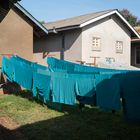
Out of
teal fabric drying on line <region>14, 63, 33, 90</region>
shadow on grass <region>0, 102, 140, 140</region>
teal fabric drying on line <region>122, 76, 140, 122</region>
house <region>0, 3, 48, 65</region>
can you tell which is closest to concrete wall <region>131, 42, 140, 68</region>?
house <region>0, 3, 48, 65</region>

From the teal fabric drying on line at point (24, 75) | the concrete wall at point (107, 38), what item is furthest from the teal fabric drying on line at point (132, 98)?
the concrete wall at point (107, 38)

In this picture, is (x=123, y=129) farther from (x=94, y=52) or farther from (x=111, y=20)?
(x=111, y=20)

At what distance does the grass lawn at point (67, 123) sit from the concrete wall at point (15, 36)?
4653 mm

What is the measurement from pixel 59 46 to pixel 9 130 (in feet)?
47.4

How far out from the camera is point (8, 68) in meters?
15.9

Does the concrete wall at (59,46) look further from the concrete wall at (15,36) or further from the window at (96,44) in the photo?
the concrete wall at (15,36)

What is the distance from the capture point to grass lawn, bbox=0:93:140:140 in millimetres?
8570

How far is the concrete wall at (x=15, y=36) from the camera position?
1703 cm

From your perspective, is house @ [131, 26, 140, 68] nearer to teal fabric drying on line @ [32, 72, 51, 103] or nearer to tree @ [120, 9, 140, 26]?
teal fabric drying on line @ [32, 72, 51, 103]

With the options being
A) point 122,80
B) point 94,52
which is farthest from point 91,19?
point 122,80

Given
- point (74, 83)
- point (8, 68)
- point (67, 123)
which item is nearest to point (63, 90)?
point (74, 83)

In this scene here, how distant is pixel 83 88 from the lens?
11125 millimetres

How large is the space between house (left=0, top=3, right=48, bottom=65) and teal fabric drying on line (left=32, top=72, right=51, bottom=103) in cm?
418

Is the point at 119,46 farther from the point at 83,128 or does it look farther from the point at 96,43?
the point at 83,128
